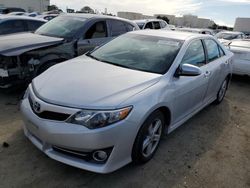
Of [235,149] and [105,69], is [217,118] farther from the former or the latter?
[105,69]

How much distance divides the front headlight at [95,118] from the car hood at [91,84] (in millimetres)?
63

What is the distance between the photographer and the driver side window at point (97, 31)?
577cm

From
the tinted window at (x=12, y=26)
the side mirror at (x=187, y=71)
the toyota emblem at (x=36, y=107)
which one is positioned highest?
the side mirror at (x=187, y=71)

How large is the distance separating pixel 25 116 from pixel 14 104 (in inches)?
74.2

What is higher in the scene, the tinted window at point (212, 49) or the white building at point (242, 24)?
the tinted window at point (212, 49)

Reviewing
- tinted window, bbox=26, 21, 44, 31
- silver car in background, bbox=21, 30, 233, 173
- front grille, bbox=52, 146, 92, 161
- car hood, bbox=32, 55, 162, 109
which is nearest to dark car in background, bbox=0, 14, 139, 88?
silver car in background, bbox=21, 30, 233, 173

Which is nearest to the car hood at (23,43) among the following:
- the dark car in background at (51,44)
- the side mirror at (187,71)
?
the dark car in background at (51,44)

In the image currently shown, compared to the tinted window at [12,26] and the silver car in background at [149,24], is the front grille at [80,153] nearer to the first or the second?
the tinted window at [12,26]

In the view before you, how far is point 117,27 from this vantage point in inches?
258

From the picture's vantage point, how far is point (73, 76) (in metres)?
3.19

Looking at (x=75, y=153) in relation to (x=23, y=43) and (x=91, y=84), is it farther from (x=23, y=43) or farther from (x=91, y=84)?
(x=23, y=43)

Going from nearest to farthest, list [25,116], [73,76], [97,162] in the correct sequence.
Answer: [97,162] < [25,116] < [73,76]

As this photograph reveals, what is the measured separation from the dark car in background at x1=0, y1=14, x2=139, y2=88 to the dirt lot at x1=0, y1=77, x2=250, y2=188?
64 cm

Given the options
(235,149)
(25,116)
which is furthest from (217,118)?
(25,116)
